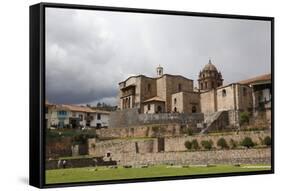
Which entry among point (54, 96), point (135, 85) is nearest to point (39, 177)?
point (54, 96)

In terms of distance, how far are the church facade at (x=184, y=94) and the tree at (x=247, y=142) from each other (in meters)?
0.37

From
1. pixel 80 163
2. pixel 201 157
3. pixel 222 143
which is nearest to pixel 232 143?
pixel 222 143

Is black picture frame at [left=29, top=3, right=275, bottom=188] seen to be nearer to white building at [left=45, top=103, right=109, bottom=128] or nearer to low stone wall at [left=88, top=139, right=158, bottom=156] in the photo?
white building at [left=45, top=103, right=109, bottom=128]

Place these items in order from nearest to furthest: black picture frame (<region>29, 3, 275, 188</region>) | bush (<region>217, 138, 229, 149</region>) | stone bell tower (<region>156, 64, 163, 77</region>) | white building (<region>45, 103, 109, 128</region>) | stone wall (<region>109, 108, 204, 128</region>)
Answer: black picture frame (<region>29, 3, 275, 188</region>)
white building (<region>45, 103, 109, 128</region>)
stone wall (<region>109, 108, 204, 128</region>)
stone bell tower (<region>156, 64, 163, 77</region>)
bush (<region>217, 138, 229, 149</region>)

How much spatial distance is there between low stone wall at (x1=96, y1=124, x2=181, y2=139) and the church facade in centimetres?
18

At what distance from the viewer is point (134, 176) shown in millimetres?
7875

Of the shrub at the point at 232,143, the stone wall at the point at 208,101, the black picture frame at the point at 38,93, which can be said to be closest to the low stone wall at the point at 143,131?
the stone wall at the point at 208,101

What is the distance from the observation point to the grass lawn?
7445 millimetres

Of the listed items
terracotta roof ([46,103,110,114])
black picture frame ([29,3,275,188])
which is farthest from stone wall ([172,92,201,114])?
black picture frame ([29,3,275,188])

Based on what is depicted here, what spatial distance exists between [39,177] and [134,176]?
45.2 inches

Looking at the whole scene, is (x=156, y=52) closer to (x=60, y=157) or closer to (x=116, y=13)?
(x=116, y=13)

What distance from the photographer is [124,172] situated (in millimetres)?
7824

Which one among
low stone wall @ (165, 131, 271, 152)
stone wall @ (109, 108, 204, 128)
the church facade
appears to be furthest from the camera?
low stone wall @ (165, 131, 271, 152)

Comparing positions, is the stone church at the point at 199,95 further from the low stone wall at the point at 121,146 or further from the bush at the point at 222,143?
the low stone wall at the point at 121,146
